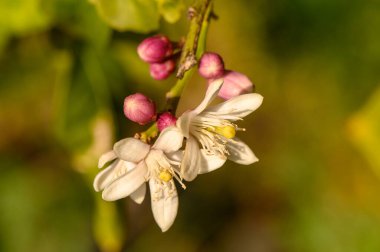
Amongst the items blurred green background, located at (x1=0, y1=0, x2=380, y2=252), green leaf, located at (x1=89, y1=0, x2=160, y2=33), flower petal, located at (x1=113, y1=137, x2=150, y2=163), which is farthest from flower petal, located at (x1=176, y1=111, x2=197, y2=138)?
blurred green background, located at (x1=0, y1=0, x2=380, y2=252)

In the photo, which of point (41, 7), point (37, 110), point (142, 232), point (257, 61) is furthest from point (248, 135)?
point (41, 7)

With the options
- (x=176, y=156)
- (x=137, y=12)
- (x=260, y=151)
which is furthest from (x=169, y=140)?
(x=260, y=151)

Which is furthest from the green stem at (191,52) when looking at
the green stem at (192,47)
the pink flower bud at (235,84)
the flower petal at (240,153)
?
the flower petal at (240,153)

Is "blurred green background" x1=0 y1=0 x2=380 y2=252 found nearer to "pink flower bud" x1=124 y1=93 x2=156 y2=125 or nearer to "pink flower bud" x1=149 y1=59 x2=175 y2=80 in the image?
"pink flower bud" x1=149 y1=59 x2=175 y2=80

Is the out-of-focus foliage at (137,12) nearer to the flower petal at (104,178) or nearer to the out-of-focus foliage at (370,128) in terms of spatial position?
the flower petal at (104,178)

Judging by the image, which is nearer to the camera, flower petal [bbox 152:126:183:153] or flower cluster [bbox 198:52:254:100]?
flower petal [bbox 152:126:183:153]

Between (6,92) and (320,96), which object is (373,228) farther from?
(6,92)

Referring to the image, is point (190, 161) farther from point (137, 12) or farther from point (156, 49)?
point (137, 12)
